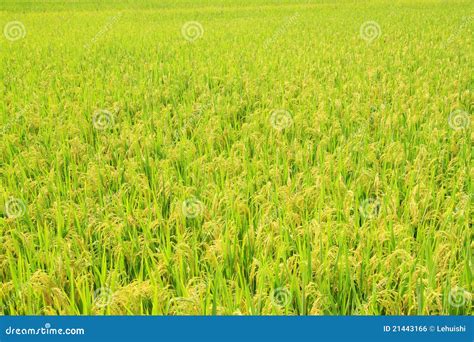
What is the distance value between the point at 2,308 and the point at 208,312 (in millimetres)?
1010

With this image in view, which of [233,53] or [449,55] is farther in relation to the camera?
[233,53]

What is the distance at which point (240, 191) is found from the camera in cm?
341

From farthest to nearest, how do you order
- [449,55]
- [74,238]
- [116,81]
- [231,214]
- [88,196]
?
1. [449,55]
2. [116,81]
3. [88,196]
4. [231,214]
5. [74,238]

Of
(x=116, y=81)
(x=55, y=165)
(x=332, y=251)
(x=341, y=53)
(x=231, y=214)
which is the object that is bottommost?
(x=332, y=251)

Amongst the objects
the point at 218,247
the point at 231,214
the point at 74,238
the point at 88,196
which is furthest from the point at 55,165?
the point at 218,247

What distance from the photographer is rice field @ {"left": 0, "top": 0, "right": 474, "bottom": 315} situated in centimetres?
233

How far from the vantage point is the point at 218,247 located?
8.45ft

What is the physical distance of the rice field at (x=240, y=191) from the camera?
2.33 m

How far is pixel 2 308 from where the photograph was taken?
239cm

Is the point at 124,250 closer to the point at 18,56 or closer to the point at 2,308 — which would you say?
the point at 2,308

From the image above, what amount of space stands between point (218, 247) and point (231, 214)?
1.60 feet
